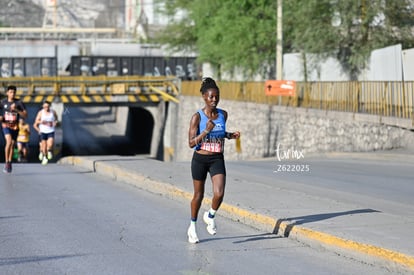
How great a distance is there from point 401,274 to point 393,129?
758 inches

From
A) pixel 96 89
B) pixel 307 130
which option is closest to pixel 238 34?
pixel 307 130

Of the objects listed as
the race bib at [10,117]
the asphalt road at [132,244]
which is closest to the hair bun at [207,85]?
the asphalt road at [132,244]

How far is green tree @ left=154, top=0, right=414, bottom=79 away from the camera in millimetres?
36125

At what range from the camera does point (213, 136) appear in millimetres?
9820

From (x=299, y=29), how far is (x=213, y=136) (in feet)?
97.1

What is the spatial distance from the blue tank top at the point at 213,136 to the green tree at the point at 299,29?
2678 centimetres

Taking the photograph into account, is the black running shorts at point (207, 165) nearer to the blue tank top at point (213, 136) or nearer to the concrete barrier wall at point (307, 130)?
the blue tank top at point (213, 136)

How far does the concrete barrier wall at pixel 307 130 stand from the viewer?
27312 millimetres

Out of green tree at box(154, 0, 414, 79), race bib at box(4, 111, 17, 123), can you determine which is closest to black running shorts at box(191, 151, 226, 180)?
race bib at box(4, 111, 17, 123)

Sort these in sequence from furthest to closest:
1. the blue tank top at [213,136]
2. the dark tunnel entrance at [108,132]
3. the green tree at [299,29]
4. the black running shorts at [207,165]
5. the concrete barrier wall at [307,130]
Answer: the dark tunnel entrance at [108,132]
the green tree at [299,29]
the concrete barrier wall at [307,130]
the black running shorts at [207,165]
the blue tank top at [213,136]

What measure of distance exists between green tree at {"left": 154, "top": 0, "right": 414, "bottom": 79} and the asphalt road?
2308cm

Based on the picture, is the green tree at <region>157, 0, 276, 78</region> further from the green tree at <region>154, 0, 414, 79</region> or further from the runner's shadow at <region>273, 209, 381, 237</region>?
the runner's shadow at <region>273, 209, 381, 237</region>

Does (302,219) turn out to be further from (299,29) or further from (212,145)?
(299,29)

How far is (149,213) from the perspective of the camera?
12.8 meters
